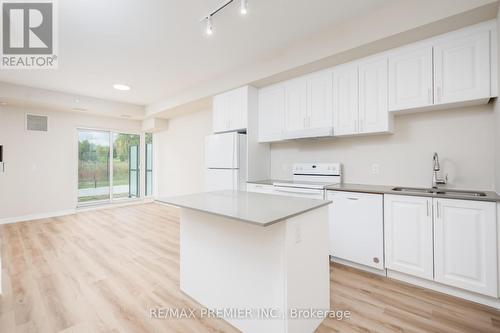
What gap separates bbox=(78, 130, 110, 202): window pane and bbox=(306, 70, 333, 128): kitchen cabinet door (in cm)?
558

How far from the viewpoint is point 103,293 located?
218cm

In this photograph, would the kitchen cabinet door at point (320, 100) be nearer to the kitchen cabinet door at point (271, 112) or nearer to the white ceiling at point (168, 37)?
the kitchen cabinet door at point (271, 112)

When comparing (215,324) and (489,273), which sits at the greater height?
(489,273)

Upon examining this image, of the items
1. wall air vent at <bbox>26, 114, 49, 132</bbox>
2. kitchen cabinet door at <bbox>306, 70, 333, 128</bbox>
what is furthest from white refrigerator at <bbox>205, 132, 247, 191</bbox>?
wall air vent at <bbox>26, 114, 49, 132</bbox>

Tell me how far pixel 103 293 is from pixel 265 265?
1.72 meters

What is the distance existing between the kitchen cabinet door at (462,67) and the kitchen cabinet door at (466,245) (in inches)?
39.7

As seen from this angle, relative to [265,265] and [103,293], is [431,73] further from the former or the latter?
[103,293]

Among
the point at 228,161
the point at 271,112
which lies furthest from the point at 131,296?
the point at 271,112

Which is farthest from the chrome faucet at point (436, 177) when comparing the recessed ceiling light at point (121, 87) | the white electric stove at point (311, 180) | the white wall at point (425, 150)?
the recessed ceiling light at point (121, 87)

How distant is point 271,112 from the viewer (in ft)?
12.2

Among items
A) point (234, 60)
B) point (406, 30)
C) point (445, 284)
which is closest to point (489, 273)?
point (445, 284)

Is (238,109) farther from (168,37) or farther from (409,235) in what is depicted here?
(409,235)

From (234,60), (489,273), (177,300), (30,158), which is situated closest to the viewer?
(489,273)

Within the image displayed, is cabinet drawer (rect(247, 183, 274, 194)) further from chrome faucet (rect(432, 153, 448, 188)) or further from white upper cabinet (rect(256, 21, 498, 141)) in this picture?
chrome faucet (rect(432, 153, 448, 188))
